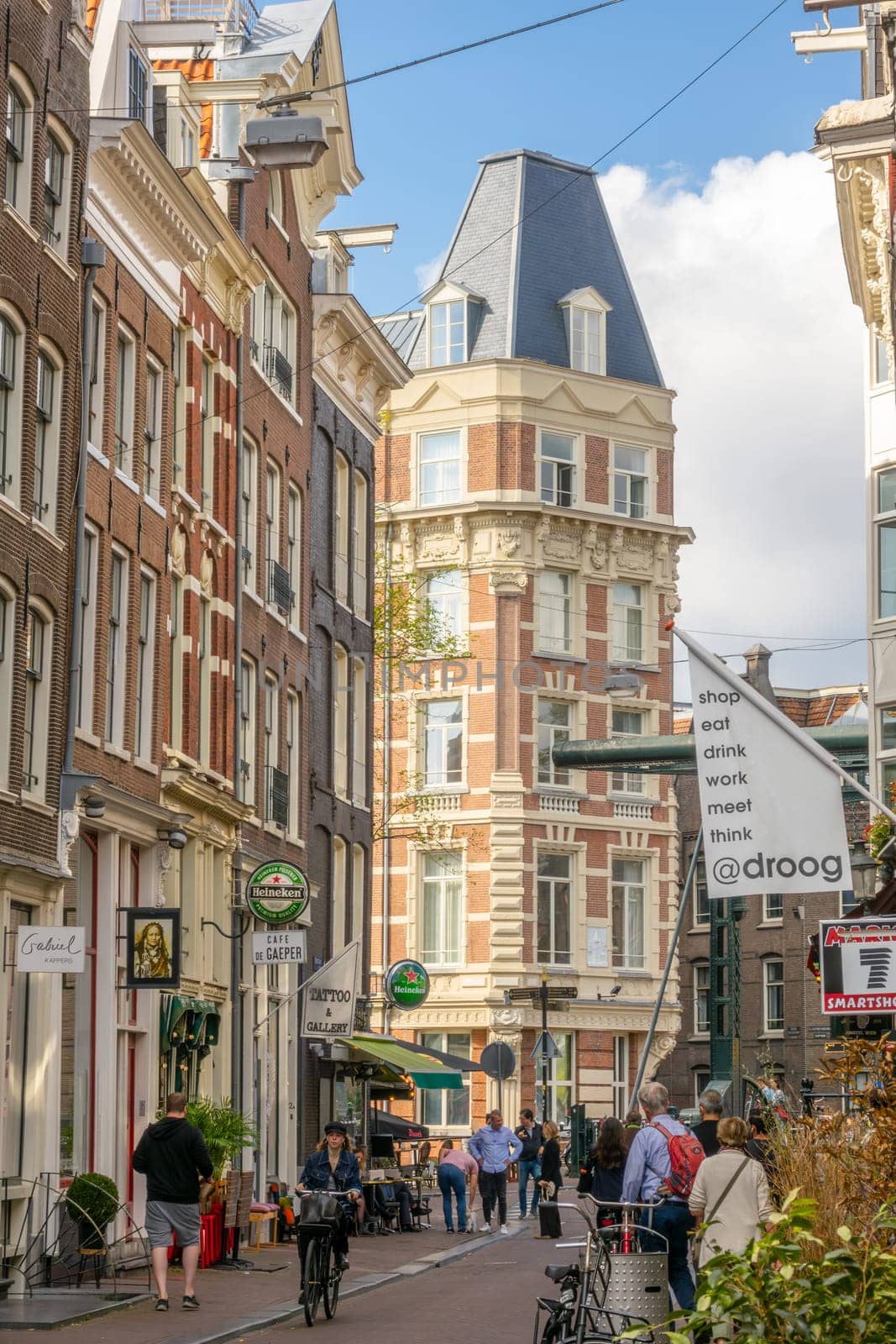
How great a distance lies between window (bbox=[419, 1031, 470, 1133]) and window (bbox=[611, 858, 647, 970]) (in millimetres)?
4849

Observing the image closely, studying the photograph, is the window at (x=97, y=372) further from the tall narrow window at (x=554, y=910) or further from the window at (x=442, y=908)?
the tall narrow window at (x=554, y=910)

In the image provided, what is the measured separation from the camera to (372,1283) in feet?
74.6

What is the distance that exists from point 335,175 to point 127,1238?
2160cm

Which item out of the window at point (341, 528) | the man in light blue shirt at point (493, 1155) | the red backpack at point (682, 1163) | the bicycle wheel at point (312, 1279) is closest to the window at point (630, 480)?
the window at point (341, 528)

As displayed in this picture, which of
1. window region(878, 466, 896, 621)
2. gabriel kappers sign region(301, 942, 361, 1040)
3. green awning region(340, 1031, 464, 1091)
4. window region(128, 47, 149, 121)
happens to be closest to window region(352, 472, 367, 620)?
green awning region(340, 1031, 464, 1091)

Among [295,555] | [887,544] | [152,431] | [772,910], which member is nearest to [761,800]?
[152,431]

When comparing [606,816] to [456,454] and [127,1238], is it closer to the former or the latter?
[456,454]

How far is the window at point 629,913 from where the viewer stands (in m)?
57.4

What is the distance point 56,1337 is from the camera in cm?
1631

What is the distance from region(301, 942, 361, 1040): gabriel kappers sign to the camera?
33406 mm

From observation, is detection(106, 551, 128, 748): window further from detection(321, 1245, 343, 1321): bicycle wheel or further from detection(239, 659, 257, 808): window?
detection(321, 1245, 343, 1321): bicycle wheel

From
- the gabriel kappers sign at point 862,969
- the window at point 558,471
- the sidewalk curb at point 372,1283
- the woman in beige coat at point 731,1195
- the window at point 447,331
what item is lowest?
the sidewalk curb at point 372,1283

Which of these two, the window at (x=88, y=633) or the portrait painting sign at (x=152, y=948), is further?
the portrait painting sign at (x=152, y=948)

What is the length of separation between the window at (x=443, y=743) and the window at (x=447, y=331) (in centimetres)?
939
